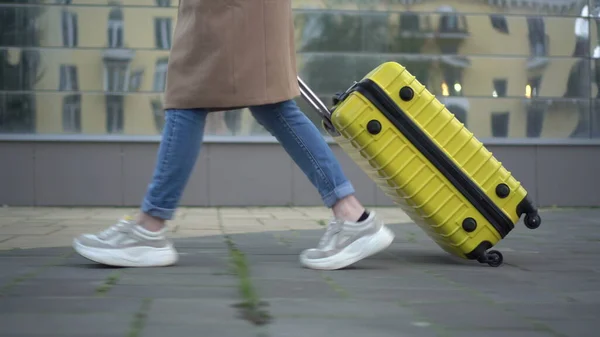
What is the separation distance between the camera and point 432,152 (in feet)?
13.2

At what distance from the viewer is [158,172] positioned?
3863 millimetres

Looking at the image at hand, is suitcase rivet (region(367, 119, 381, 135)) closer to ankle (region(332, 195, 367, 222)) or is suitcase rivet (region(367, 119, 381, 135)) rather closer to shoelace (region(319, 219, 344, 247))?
ankle (region(332, 195, 367, 222))

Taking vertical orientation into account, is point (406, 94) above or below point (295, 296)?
above

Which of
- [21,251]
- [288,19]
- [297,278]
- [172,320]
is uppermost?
[288,19]

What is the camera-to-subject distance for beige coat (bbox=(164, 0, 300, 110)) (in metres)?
3.81

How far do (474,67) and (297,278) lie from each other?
21.4 feet

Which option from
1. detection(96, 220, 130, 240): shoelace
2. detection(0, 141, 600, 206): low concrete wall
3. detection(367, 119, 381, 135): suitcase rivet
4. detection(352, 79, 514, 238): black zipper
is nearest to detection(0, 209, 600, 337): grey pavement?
detection(96, 220, 130, 240): shoelace

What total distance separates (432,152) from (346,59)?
18.5ft

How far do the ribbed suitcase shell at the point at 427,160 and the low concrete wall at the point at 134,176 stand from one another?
5.28m

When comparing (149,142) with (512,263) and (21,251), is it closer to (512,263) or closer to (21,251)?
(21,251)

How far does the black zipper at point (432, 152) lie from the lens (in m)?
4.00

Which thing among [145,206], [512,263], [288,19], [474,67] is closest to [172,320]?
[145,206]

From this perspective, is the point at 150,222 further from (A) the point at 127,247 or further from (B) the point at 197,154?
(B) the point at 197,154

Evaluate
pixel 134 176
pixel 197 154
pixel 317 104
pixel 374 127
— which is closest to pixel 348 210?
pixel 374 127
